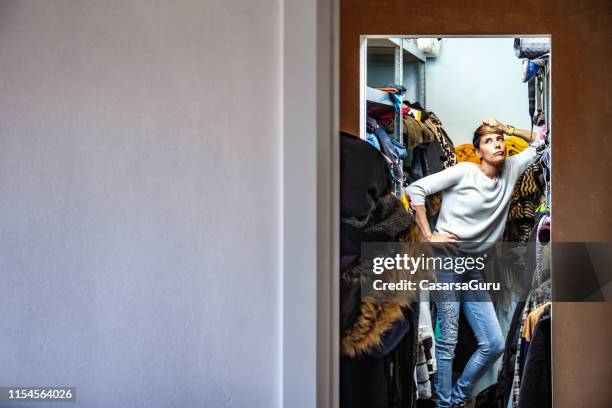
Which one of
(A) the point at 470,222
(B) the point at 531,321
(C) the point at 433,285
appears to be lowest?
(B) the point at 531,321

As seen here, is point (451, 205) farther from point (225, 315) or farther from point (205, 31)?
point (205, 31)

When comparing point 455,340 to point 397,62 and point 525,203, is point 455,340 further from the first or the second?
point 397,62

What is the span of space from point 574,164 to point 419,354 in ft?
2.59

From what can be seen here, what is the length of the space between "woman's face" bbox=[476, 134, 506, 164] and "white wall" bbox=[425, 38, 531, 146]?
0.18 ft

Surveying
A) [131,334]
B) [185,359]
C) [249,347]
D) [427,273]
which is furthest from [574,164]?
[131,334]

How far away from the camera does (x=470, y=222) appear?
1.96 metres

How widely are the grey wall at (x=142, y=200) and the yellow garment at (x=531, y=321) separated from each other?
0.80 metres

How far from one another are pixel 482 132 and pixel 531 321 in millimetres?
631

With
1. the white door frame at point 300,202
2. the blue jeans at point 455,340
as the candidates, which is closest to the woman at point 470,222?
the blue jeans at point 455,340

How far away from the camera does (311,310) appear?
1.85 metres

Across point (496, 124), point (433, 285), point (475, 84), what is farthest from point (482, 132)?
point (433, 285)

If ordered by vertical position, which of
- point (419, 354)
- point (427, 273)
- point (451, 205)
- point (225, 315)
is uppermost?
point (451, 205)

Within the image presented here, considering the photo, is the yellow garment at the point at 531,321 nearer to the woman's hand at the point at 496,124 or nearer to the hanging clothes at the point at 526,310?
the hanging clothes at the point at 526,310

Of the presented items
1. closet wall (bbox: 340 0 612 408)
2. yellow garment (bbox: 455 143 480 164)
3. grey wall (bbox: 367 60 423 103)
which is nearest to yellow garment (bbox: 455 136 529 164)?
yellow garment (bbox: 455 143 480 164)
